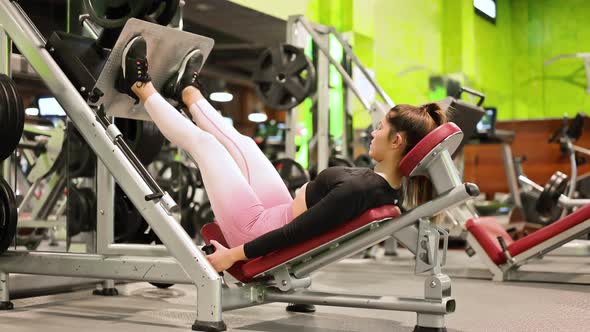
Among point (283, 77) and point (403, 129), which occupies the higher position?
point (283, 77)

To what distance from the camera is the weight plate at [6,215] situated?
10.4 ft

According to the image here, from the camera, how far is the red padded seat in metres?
3.99

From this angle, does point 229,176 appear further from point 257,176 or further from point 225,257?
point 225,257

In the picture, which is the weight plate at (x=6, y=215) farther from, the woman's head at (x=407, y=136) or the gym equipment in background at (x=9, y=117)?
the woman's head at (x=407, y=136)

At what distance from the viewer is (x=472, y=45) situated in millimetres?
10430

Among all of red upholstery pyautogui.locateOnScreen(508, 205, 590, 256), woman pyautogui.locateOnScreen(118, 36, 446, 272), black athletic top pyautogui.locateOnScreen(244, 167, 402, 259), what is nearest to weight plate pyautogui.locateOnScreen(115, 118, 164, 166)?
woman pyautogui.locateOnScreen(118, 36, 446, 272)

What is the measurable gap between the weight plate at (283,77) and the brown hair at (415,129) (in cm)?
294

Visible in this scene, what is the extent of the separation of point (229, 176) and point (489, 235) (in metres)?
2.30

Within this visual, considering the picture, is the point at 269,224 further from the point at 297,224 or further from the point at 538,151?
the point at 538,151

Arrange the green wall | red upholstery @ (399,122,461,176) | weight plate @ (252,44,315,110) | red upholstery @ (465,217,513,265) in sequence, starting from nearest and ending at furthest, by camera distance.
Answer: red upholstery @ (399,122,461,176) → red upholstery @ (465,217,513,265) → weight plate @ (252,44,315,110) → the green wall

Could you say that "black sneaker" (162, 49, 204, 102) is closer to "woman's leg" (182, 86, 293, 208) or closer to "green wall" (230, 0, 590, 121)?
"woman's leg" (182, 86, 293, 208)

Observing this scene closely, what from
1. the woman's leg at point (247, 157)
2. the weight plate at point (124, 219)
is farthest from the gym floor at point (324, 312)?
the woman's leg at point (247, 157)

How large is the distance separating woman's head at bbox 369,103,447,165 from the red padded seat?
5.92ft

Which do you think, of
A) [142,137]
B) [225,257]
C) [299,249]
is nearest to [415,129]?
[299,249]
